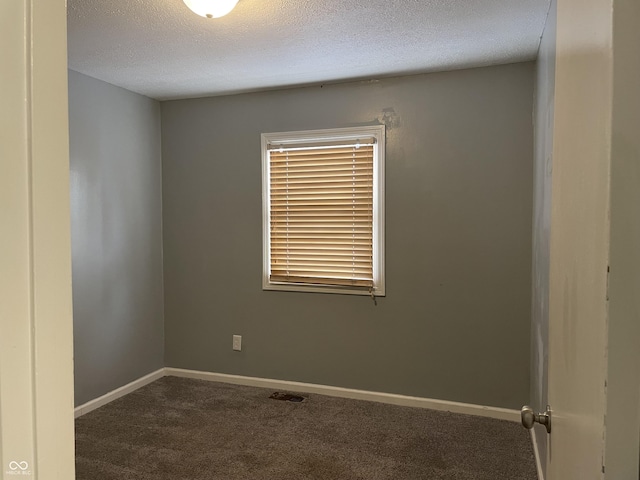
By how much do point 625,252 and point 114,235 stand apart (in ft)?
11.9

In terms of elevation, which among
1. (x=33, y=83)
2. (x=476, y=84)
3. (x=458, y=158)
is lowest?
(x=33, y=83)

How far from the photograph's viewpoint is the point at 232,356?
3.96 meters

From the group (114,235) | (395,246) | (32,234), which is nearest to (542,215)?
(395,246)

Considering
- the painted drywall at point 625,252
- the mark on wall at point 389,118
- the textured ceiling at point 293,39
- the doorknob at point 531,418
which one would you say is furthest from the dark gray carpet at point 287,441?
the textured ceiling at point 293,39

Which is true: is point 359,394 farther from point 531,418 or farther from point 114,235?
point 531,418

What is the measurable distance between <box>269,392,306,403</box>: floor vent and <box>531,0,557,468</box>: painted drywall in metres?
1.62

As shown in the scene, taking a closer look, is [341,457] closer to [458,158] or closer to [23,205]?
[458,158]

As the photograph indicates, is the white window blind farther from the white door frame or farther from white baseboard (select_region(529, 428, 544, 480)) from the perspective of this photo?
the white door frame

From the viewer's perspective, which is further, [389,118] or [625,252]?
[389,118]

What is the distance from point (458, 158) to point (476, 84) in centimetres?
50

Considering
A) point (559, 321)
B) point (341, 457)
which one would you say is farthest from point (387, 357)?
point (559, 321)

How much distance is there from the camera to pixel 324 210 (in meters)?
3.64

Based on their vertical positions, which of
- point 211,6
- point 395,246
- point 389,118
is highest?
point 211,6

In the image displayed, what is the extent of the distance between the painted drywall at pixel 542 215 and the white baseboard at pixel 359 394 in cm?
40
